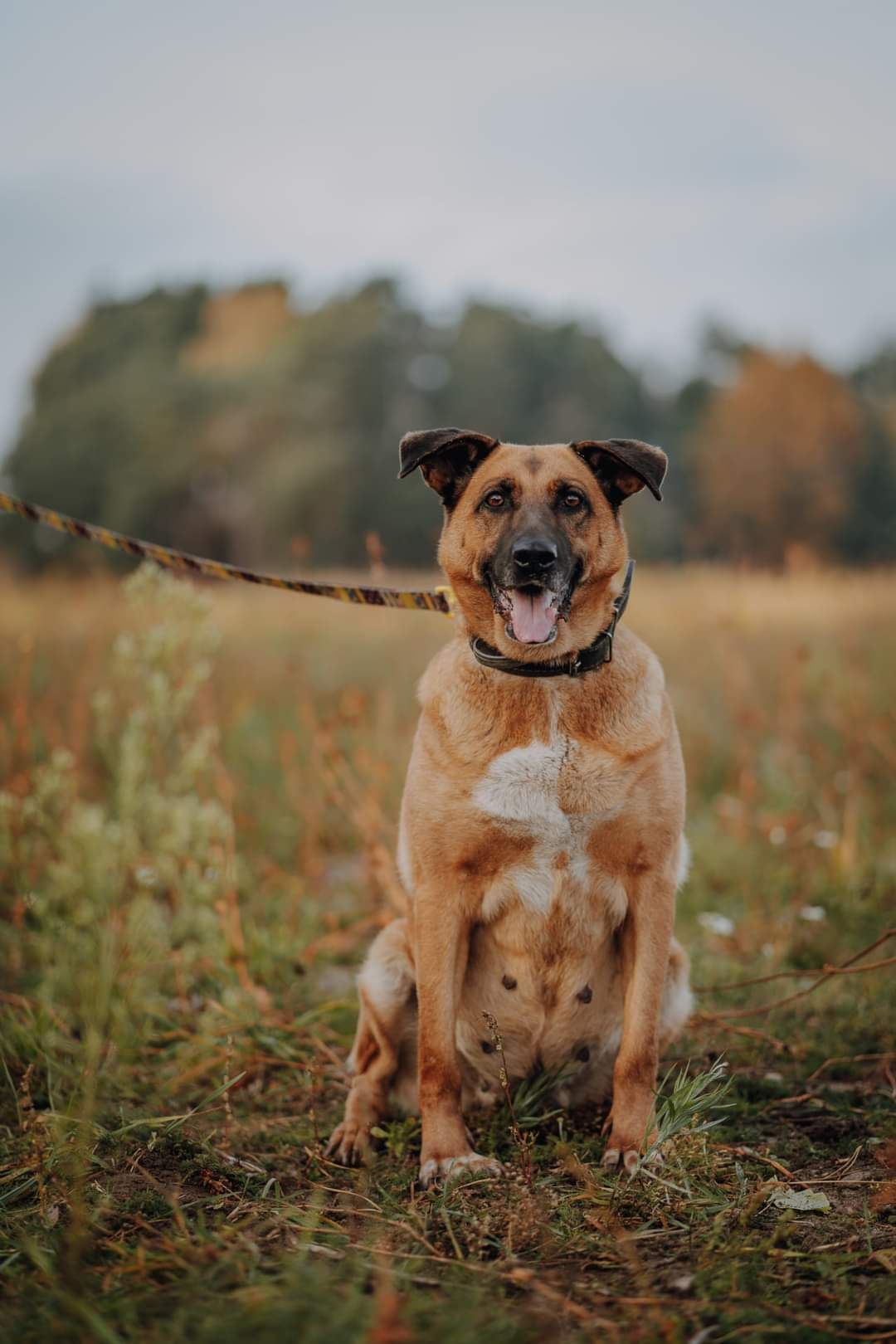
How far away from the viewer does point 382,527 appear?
978 inches

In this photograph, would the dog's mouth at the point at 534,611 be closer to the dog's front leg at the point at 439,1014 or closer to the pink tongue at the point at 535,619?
the pink tongue at the point at 535,619

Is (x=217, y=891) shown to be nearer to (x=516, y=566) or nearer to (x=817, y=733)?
(x=516, y=566)

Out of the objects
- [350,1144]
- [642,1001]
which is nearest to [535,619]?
[642,1001]

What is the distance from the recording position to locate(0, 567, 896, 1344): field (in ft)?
6.05

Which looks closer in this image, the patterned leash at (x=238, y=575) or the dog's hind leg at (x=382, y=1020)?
the dog's hind leg at (x=382, y=1020)

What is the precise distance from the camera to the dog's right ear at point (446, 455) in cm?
280

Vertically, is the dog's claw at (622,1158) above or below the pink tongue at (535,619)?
below

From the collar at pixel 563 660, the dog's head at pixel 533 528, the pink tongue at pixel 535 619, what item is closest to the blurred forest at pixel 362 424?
the dog's head at pixel 533 528

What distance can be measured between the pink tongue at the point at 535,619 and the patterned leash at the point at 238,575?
1.44 ft

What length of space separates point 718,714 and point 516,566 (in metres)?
5.33

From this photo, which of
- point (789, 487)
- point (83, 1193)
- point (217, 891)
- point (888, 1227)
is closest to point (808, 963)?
point (888, 1227)

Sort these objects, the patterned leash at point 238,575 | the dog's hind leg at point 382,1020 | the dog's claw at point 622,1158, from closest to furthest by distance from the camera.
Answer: the dog's claw at point 622,1158
the dog's hind leg at point 382,1020
the patterned leash at point 238,575

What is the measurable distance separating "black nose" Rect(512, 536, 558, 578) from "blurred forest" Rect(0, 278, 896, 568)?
19787mm

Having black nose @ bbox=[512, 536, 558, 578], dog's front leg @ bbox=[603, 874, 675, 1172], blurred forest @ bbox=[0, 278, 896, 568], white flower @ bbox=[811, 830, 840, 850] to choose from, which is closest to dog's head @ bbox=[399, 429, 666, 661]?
black nose @ bbox=[512, 536, 558, 578]
